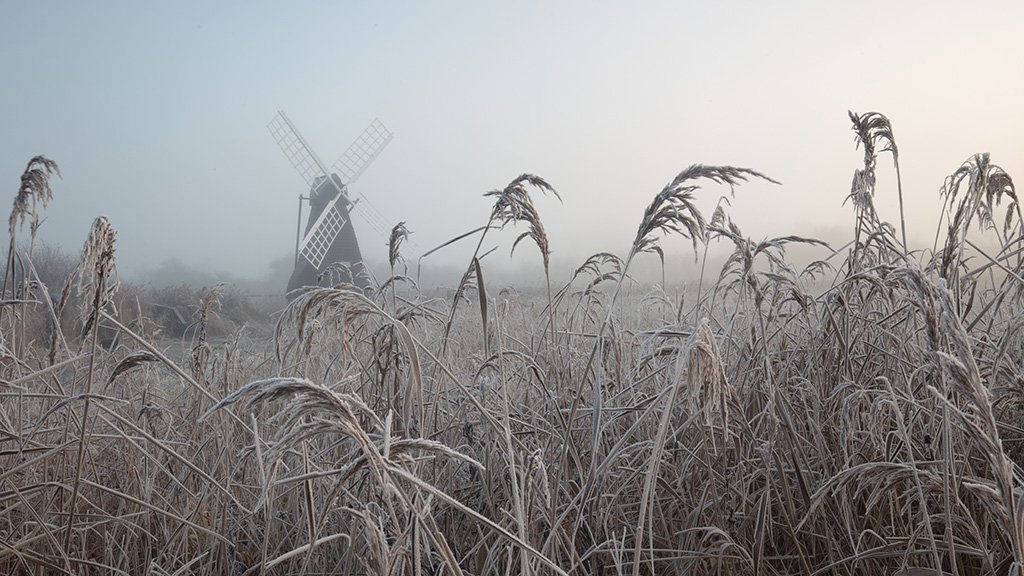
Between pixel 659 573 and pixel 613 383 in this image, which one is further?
pixel 613 383

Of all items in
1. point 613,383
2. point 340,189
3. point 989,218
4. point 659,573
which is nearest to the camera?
point 659,573

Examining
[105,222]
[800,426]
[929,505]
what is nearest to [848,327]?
[800,426]

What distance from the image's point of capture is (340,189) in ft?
104

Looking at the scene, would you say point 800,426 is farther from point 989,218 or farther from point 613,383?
point 989,218

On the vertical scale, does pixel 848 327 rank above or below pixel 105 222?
Answer: below

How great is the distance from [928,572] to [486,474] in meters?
1.27

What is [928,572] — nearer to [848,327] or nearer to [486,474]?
[848,327]

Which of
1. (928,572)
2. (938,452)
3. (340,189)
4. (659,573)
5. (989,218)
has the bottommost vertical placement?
(659,573)

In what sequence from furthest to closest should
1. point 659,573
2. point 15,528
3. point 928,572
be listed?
1. point 15,528
2. point 659,573
3. point 928,572

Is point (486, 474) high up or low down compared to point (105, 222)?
down

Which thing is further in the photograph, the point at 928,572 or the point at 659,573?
the point at 659,573

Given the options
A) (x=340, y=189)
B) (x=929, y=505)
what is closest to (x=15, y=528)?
(x=929, y=505)

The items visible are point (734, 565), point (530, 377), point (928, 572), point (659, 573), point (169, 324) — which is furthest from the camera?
point (169, 324)

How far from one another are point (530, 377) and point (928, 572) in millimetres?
1799
